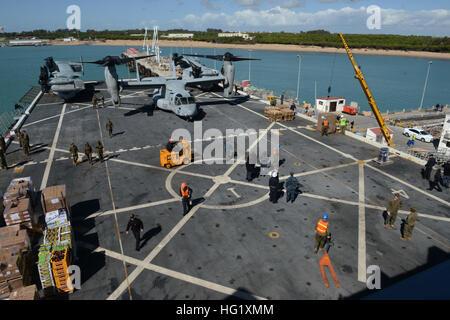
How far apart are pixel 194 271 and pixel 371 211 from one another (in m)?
11.0

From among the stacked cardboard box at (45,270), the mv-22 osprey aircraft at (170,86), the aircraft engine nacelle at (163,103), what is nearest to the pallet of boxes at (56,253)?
the stacked cardboard box at (45,270)

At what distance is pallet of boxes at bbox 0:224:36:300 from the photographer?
9.92m

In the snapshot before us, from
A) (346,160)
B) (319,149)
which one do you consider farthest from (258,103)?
(346,160)

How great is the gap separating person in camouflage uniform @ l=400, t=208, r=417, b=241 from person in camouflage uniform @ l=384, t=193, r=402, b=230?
0.75 meters

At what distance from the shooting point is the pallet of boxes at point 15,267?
391 inches

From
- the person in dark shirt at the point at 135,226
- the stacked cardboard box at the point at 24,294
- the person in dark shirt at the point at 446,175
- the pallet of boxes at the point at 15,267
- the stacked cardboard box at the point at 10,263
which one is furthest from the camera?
the person in dark shirt at the point at 446,175

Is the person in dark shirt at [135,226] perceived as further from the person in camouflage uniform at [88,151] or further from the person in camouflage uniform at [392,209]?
the person in camouflage uniform at [392,209]

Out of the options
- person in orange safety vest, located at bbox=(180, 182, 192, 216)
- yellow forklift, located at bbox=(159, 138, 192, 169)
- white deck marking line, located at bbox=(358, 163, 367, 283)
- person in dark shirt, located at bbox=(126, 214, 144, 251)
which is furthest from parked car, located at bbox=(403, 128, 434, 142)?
person in dark shirt, located at bbox=(126, 214, 144, 251)

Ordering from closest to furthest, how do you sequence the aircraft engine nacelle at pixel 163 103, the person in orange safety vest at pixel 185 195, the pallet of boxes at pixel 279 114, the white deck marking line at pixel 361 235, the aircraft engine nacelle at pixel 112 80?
the white deck marking line at pixel 361 235, the person in orange safety vest at pixel 185 195, the aircraft engine nacelle at pixel 112 80, the pallet of boxes at pixel 279 114, the aircraft engine nacelle at pixel 163 103

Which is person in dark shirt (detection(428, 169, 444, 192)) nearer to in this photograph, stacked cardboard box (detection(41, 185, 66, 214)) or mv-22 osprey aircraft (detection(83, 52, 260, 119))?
mv-22 osprey aircraft (detection(83, 52, 260, 119))

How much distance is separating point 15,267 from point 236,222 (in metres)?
9.93

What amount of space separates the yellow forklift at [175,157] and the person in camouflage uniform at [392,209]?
559 inches
